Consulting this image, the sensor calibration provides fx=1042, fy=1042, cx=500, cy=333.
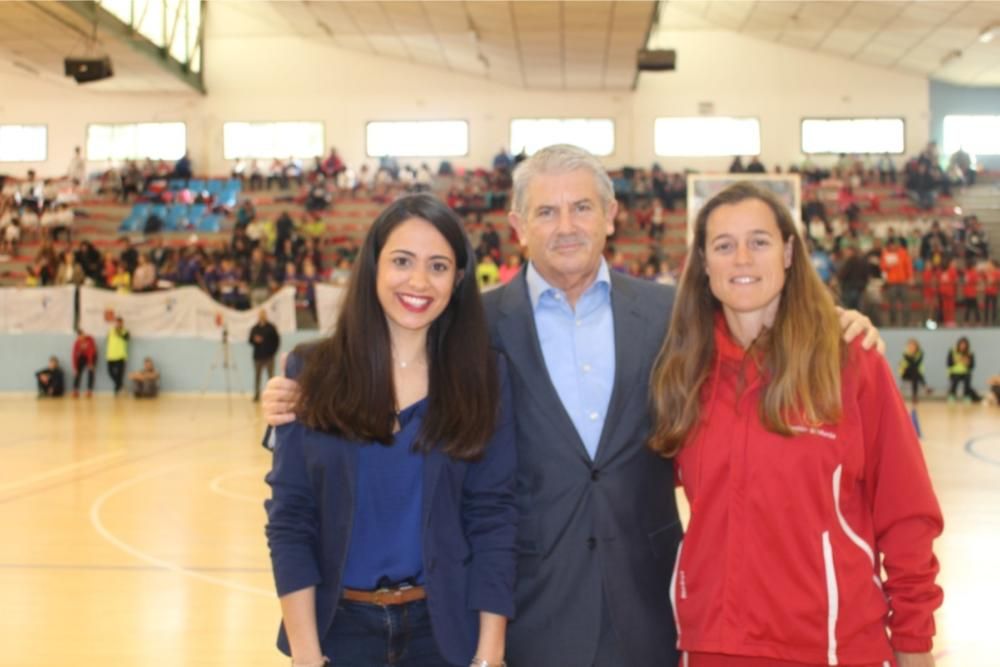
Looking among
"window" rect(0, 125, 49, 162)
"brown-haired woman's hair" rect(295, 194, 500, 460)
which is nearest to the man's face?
"brown-haired woman's hair" rect(295, 194, 500, 460)

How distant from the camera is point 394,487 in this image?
7.52ft

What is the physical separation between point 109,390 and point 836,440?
19.0 m

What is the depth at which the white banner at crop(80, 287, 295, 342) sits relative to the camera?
19.0m

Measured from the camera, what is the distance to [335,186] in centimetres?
2594

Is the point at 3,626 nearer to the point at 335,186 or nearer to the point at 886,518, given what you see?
the point at 886,518

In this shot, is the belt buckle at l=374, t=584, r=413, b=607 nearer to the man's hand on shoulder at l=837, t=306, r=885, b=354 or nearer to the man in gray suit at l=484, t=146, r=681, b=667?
the man in gray suit at l=484, t=146, r=681, b=667

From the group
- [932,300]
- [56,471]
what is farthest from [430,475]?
[932,300]

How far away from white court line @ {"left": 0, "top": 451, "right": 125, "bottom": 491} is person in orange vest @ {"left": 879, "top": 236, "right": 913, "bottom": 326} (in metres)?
13.5

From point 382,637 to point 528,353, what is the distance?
845 mm

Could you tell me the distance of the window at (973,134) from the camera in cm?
2669

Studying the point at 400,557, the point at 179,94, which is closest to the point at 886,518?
the point at 400,557

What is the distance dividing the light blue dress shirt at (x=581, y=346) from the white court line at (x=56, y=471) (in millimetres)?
7702

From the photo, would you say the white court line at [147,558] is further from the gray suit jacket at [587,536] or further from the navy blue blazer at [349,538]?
the navy blue blazer at [349,538]

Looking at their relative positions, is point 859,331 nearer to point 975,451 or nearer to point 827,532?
point 827,532
